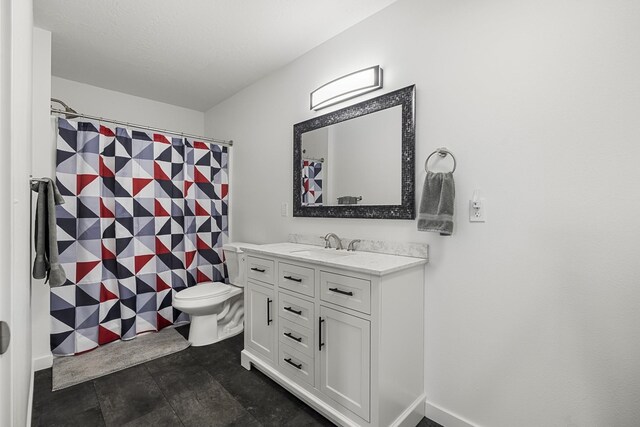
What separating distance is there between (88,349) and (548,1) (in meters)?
3.59

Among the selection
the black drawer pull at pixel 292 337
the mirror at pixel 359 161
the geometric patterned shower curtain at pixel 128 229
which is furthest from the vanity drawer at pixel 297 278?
the geometric patterned shower curtain at pixel 128 229

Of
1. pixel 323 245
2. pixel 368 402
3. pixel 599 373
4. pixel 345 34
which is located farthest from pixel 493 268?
pixel 345 34

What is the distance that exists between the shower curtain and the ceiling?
3.01ft

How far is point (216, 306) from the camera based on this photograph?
248cm

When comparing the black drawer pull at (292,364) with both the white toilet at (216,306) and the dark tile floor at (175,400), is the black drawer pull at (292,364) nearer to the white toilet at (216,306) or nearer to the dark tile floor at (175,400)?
the dark tile floor at (175,400)

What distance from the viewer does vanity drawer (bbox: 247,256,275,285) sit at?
1.93m

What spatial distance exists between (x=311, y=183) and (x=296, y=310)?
3.29 ft

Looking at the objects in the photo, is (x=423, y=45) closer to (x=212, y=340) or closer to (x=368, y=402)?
(x=368, y=402)

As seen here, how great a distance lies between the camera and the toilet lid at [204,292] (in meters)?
2.39

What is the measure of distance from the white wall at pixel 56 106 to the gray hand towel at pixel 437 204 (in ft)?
8.55

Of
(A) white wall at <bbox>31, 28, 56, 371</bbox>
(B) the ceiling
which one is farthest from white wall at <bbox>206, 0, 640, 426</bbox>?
(A) white wall at <bbox>31, 28, 56, 371</bbox>

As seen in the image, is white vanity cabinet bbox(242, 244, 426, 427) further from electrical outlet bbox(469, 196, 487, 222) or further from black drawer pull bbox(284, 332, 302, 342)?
electrical outlet bbox(469, 196, 487, 222)

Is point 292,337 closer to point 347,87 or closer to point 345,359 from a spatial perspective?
point 345,359

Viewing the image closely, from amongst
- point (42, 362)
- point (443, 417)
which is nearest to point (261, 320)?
point (443, 417)
